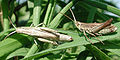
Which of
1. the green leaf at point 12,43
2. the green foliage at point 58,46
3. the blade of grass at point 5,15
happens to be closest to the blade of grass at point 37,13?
the green foliage at point 58,46

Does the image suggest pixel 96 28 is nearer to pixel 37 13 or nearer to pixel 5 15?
pixel 37 13

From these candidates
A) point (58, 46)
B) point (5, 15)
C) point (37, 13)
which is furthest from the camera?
point (5, 15)

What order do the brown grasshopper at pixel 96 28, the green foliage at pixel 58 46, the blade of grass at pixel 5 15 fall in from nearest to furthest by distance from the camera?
the green foliage at pixel 58 46
the brown grasshopper at pixel 96 28
the blade of grass at pixel 5 15

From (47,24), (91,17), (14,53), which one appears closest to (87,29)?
(91,17)

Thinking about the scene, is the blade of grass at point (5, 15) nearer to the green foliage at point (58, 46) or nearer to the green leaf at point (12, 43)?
the green foliage at point (58, 46)

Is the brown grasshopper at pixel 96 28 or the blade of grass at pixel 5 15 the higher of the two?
the blade of grass at pixel 5 15

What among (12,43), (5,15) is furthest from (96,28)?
(5,15)

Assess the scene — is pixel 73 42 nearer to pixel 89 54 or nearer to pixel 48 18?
pixel 89 54

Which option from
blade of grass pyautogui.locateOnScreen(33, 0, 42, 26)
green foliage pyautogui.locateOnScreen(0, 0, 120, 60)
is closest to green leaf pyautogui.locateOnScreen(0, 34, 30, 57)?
green foliage pyautogui.locateOnScreen(0, 0, 120, 60)

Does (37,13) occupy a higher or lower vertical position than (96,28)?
higher

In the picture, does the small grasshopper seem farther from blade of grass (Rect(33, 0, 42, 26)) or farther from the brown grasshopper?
the brown grasshopper

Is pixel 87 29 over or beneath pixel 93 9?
beneath
